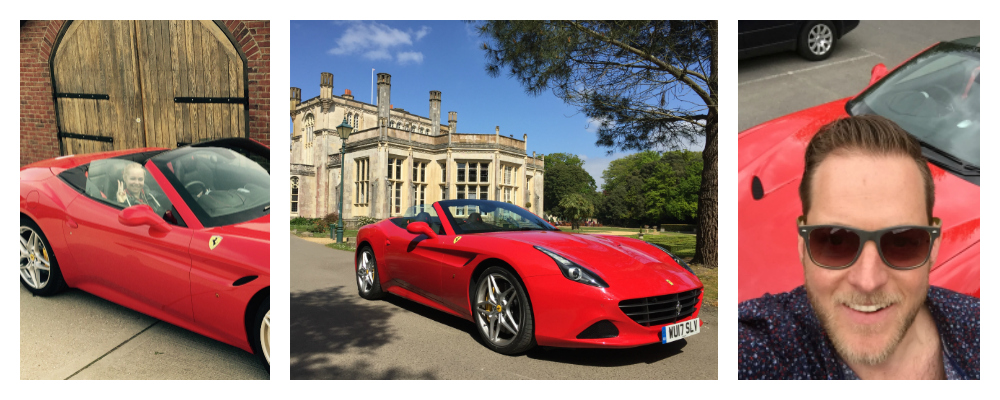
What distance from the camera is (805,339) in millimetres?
3037

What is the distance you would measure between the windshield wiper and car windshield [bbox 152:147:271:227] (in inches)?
166

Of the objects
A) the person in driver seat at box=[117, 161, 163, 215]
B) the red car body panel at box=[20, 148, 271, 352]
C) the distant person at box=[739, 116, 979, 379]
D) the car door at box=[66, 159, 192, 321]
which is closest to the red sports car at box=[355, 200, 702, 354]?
the distant person at box=[739, 116, 979, 379]

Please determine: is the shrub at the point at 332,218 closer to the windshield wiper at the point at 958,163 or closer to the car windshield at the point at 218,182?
the car windshield at the point at 218,182

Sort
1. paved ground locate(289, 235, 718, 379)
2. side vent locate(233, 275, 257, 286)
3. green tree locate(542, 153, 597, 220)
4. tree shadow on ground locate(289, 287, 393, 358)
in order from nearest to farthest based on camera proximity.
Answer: side vent locate(233, 275, 257, 286), paved ground locate(289, 235, 718, 379), tree shadow on ground locate(289, 287, 393, 358), green tree locate(542, 153, 597, 220)

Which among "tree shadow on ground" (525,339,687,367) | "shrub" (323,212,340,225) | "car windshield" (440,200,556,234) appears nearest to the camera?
"tree shadow on ground" (525,339,687,367)

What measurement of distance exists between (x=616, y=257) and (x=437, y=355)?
57.4 inches

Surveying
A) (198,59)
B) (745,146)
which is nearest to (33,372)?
(198,59)

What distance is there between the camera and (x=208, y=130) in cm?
340

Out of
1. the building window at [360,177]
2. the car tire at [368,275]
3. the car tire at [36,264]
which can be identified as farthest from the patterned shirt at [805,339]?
the building window at [360,177]

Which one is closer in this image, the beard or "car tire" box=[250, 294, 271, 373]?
"car tire" box=[250, 294, 271, 373]

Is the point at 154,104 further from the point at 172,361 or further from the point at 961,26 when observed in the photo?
the point at 961,26

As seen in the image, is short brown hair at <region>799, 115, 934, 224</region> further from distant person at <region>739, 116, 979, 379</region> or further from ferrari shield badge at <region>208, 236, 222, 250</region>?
ferrari shield badge at <region>208, 236, 222, 250</region>

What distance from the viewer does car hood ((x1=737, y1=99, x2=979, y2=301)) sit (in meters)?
2.96

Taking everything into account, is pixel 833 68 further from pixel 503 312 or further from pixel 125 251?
pixel 125 251
